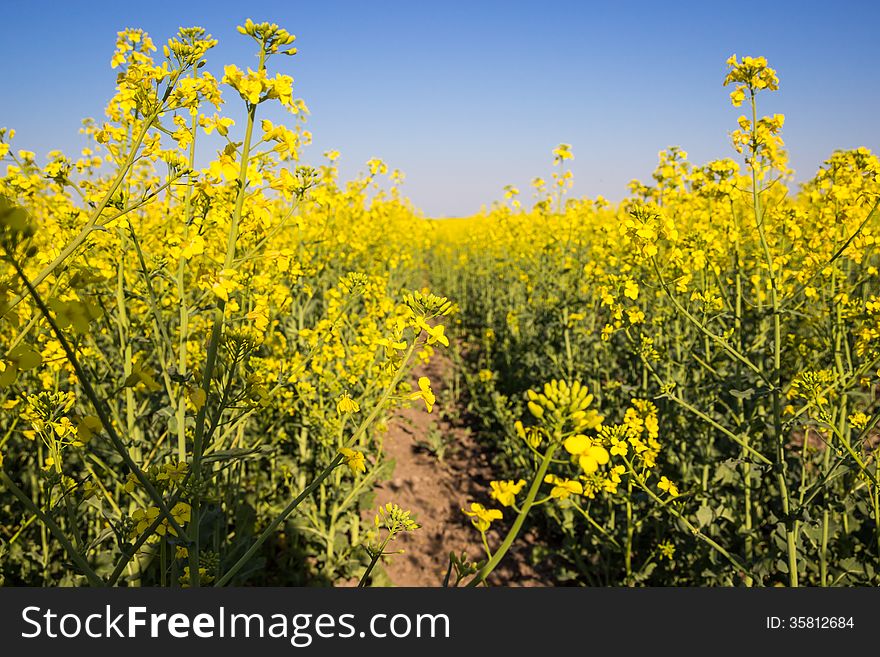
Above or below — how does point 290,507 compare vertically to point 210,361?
below

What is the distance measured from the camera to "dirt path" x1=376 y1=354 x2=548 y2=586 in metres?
3.91

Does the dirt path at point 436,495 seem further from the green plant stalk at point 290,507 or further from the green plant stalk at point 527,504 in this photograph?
the green plant stalk at point 527,504

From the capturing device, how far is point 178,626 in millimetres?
1372

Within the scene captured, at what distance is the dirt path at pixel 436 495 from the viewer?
391cm

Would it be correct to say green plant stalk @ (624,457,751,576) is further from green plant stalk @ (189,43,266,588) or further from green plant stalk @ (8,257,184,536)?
green plant stalk @ (8,257,184,536)

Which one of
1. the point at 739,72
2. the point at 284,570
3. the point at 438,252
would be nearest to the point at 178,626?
the point at 284,570

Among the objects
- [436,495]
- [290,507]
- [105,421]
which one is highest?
[105,421]

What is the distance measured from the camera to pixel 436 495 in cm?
491

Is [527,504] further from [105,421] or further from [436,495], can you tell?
[436,495]

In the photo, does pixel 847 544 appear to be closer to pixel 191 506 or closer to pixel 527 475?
pixel 527 475

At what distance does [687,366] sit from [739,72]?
231 centimetres

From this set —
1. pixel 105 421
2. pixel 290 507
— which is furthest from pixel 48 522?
pixel 290 507

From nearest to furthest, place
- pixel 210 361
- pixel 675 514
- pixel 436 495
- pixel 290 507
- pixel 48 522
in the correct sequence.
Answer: pixel 48 522 < pixel 290 507 < pixel 210 361 < pixel 675 514 < pixel 436 495

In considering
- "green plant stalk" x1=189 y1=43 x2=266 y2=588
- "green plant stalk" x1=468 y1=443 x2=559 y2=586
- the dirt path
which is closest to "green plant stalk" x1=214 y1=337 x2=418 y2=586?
"green plant stalk" x1=189 y1=43 x2=266 y2=588
